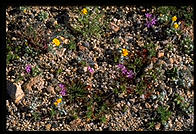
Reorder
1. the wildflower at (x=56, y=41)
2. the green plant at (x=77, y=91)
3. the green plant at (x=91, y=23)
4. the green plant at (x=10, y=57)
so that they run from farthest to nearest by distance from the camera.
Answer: the green plant at (x=91, y=23)
the wildflower at (x=56, y=41)
the green plant at (x=10, y=57)
the green plant at (x=77, y=91)

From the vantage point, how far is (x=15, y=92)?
7.19 meters

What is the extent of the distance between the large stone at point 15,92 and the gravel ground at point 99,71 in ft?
0.25

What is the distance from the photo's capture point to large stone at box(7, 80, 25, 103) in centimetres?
719

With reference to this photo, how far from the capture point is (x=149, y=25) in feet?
27.2

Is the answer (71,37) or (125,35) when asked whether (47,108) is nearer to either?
(71,37)

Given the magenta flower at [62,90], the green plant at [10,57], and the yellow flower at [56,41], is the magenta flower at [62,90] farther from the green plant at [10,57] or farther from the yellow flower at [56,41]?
the green plant at [10,57]

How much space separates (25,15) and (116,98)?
282 centimetres

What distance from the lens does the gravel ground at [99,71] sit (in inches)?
282

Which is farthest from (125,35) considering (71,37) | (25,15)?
(25,15)

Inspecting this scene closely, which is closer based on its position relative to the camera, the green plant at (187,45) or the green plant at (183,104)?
the green plant at (183,104)

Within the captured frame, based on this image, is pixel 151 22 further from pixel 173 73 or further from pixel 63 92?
pixel 63 92

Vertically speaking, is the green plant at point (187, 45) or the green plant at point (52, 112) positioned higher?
the green plant at point (187, 45)

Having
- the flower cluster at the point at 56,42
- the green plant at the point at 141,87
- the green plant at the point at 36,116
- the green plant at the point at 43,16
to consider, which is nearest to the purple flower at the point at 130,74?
the green plant at the point at 141,87

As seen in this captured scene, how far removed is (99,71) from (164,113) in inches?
61.9
